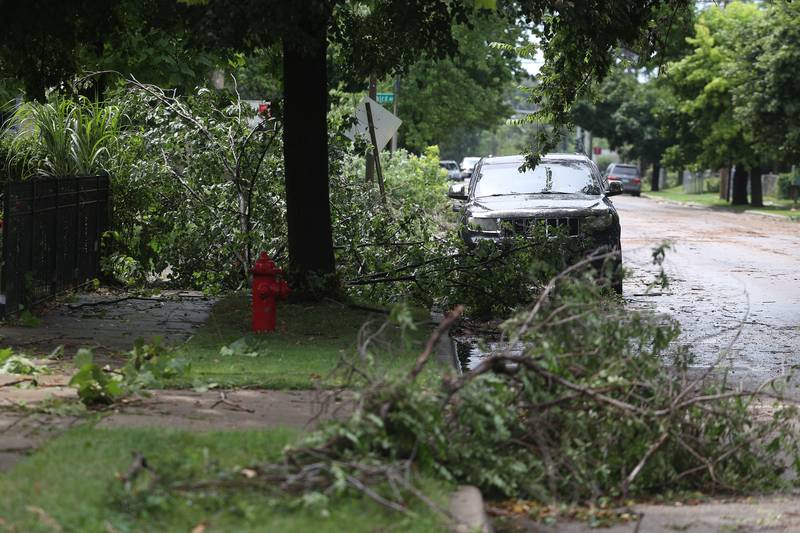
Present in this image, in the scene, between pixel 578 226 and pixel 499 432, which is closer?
pixel 499 432

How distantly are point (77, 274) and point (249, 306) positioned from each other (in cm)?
261

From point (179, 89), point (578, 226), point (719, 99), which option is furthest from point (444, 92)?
point (578, 226)

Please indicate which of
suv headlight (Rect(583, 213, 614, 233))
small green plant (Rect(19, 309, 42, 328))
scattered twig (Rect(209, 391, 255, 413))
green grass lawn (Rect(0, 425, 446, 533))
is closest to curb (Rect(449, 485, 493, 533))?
green grass lawn (Rect(0, 425, 446, 533))

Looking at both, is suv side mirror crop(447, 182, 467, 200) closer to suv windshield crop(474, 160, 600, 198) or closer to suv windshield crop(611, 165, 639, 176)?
suv windshield crop(474, 160, 600, 198)

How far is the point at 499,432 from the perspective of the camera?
19.2 feet

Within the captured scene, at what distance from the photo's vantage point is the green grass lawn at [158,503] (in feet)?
15.5

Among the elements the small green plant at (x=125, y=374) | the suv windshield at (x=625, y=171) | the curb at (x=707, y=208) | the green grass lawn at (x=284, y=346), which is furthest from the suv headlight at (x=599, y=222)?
the suv windshield at (x=625, y=171)

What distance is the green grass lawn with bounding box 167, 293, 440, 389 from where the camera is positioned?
8.30m

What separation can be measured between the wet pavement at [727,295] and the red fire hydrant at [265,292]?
1.70 metres

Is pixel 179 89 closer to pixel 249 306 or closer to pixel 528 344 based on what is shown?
pixel 249 306

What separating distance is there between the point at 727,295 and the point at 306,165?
7054 millimetres

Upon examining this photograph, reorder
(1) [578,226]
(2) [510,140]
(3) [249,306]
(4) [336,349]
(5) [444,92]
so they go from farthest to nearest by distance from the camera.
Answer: (2) [510,140], (5) [444,92], (1) [578,226], (3) [249,306], (4) [336,349]

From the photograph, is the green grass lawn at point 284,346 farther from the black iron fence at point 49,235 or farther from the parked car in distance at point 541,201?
the parked car in distance at point 541,201

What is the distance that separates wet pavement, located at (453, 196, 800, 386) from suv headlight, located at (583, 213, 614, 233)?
Result: 27.3 inches
